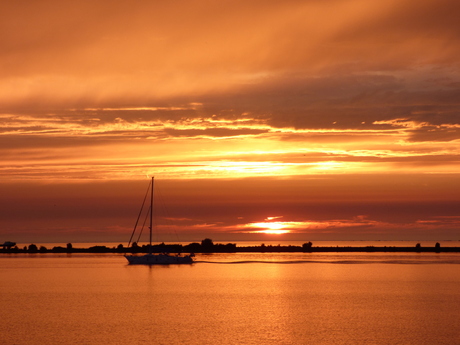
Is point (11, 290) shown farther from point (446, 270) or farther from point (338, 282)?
point (446, 270)

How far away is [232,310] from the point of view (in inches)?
2400

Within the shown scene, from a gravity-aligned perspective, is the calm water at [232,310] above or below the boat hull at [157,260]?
below

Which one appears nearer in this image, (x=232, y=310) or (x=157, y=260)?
(x=232, y=310)

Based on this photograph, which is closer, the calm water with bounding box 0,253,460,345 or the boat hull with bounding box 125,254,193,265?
the calm water with bounding box 0,253,460,345

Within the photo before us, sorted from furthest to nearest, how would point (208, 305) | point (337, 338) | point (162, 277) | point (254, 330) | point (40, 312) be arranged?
point (162, 277), point (208, 305), point (40, 312), point (254, 330), point (337, 338)

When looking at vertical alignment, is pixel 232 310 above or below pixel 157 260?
below

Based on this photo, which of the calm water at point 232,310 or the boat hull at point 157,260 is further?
the boat hull at point 157,260

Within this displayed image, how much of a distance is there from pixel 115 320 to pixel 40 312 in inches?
390

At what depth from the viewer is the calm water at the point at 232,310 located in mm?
46625

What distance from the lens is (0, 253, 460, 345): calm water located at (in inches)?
1836

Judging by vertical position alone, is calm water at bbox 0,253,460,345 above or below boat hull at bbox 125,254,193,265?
below

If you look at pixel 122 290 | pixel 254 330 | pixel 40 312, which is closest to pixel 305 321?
pixel 254 330

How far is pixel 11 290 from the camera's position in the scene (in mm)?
83250

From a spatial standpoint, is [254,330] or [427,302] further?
[427,302]
